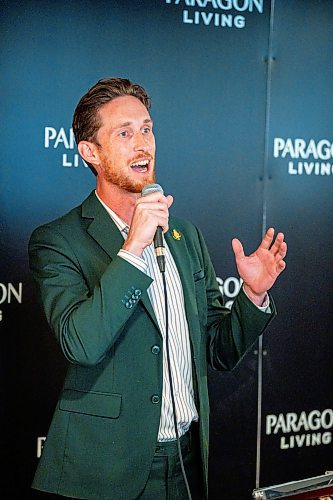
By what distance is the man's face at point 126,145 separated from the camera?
2.36 meters

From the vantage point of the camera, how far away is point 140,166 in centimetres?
237

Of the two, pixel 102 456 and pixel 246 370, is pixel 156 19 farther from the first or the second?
pixel 102 456

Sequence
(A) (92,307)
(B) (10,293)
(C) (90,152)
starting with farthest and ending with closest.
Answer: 1. (B) (10,293)
2. (C) (90,152)
3. (A) (92,307)

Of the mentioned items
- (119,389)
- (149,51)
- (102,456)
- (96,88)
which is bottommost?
(102,456)

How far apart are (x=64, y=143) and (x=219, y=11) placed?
2.87ft

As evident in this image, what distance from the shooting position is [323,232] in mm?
3918

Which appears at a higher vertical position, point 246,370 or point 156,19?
point 156,19

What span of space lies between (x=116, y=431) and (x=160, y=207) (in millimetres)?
565

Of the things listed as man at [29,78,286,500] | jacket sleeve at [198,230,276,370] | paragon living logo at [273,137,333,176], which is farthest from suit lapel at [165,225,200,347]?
paragon living logo at [273,137,333,176]

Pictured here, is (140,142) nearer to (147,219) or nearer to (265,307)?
(147,219)

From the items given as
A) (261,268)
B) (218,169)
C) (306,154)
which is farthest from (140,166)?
(306,154)

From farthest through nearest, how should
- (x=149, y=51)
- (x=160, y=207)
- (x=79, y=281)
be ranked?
(x=149, y=51)
(x=79, y=281)
(x=160, y=207)

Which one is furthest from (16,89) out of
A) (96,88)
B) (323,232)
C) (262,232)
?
(323,232)

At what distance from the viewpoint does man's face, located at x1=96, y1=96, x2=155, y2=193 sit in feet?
7.75
